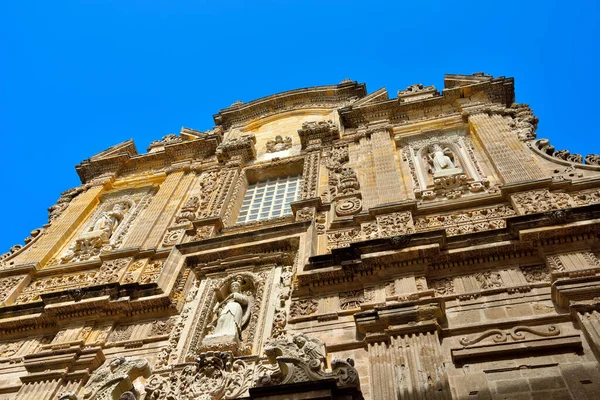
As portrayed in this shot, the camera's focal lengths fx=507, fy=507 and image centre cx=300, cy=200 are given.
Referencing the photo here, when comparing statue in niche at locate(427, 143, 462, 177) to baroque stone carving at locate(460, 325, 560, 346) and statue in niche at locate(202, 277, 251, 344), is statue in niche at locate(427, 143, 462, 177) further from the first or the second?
statue in niche at locate(202, 277, 251, 344)

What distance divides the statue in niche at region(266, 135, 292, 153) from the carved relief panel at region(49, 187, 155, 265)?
3.85m

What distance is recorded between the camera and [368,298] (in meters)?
8.27

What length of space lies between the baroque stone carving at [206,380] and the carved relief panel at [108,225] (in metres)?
5.04

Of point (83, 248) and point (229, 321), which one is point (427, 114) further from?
point (83, 248)

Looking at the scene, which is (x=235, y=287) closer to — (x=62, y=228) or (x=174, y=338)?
(x=174, y=338)

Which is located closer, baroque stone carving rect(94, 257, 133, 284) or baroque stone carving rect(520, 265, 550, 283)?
baroque stone carving rect(520, 265, 550, 283)

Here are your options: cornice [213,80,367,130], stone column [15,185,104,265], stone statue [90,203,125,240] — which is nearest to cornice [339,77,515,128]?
cornice [213,80,367,130]

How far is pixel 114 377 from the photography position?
308 inches

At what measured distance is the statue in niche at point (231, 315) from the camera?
830cm

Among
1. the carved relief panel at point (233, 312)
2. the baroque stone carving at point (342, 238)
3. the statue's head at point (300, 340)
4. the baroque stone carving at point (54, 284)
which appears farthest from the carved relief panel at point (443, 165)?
the baroque stone carving at point (54, 284)

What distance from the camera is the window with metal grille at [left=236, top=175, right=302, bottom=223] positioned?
12938 millimetres

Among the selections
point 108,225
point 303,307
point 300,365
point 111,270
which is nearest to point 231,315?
point 303,307

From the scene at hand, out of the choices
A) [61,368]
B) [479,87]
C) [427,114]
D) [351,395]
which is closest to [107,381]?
[61,368]

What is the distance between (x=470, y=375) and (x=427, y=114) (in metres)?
9.62
